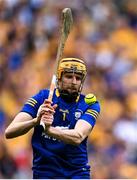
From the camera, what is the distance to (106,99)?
1281 cm

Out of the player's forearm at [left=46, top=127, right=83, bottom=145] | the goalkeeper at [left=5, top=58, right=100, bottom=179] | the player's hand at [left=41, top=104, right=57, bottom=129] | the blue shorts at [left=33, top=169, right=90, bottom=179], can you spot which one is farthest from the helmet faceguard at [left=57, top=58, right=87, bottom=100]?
the blue shorts at [left=33, top=169, right=90, bottom=179]

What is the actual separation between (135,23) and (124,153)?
8.70 ft

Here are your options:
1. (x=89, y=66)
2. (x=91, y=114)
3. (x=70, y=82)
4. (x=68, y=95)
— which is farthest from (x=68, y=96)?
(x=89, y=66)

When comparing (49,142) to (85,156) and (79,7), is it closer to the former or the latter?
(85,156)

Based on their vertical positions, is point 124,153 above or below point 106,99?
below

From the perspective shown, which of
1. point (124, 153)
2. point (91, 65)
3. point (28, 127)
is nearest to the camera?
point (28, 127)

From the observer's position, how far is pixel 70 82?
6.63 meters

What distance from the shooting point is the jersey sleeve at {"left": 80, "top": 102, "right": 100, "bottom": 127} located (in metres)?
6.70

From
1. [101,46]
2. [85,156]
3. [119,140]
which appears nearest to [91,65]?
[101,46]

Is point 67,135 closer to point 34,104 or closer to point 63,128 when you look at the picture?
point 63,128

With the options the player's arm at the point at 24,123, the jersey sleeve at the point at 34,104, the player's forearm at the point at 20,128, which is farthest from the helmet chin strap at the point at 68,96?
the player's forearm at the point at 20,128

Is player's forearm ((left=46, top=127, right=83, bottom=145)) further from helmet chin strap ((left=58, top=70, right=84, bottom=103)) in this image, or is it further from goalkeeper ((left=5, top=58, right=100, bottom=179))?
helmet chin strap ((left=58, top=70, right=84, bottom=103))

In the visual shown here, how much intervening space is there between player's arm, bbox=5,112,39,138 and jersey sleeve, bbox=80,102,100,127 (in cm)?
47

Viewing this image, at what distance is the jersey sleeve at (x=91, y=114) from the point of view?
264 inches
